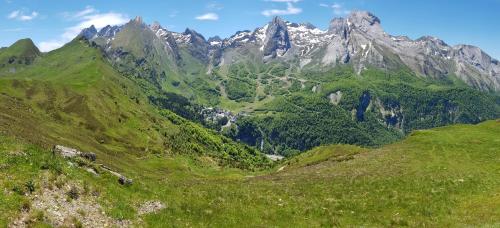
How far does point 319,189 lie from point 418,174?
14.0 meters

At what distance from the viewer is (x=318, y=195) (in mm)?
50156

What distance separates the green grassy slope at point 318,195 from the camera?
107ft

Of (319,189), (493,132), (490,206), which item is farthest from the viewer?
(493,132)

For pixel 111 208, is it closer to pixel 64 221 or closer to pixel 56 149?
pixel 64 221

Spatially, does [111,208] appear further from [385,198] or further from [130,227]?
[385,198]

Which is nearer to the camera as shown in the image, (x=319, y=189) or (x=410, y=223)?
(x=410, y=223)

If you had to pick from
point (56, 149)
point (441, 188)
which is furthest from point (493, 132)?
point (56, 149)

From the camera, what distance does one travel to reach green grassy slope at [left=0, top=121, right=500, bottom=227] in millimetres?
32688

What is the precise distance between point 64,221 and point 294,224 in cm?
1780

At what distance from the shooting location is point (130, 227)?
3141 centimetres

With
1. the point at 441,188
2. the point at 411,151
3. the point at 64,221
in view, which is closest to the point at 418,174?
the point at 441,188

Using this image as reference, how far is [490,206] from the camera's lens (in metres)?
41.7

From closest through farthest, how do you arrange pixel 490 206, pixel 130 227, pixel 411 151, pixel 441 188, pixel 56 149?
1. pixel 130 227
2. pixel 490 206
3. pixel 56 149
4. pixel 441 188
5. pixel 411 151

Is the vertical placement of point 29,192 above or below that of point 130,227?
above
